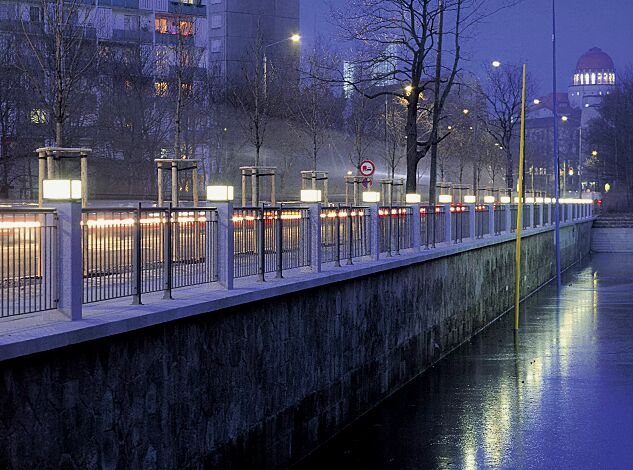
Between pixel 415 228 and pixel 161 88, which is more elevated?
pixel 161 88

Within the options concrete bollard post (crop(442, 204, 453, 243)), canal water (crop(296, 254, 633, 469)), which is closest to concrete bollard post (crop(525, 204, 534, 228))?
canal water (crop(296, 254, 633, 469))

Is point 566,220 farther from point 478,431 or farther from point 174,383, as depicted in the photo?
point 174,383

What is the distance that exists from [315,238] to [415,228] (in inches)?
304

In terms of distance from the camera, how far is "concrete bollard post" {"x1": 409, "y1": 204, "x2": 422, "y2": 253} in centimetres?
2602

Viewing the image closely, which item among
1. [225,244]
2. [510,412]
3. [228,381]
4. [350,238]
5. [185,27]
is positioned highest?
[185,27]

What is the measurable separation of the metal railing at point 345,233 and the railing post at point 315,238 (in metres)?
0.49

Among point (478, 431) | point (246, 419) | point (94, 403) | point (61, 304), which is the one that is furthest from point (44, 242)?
point (478, 431)

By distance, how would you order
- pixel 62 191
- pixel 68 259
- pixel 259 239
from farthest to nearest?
pixel 259 239
pixel 68 259
pixel 62 191

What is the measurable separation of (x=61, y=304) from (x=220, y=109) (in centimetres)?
5374

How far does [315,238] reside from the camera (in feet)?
61.3

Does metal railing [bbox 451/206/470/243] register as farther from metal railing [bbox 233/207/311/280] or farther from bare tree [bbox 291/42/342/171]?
bare tree [bbox 291/42/342/171]

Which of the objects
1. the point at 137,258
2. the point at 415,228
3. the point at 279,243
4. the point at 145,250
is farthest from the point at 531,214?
the point at 137,258

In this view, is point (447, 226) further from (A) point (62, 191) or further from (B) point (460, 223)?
(A) point (62, 191)

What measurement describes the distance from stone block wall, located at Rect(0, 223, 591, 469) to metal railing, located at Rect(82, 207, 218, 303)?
2.19 feet
